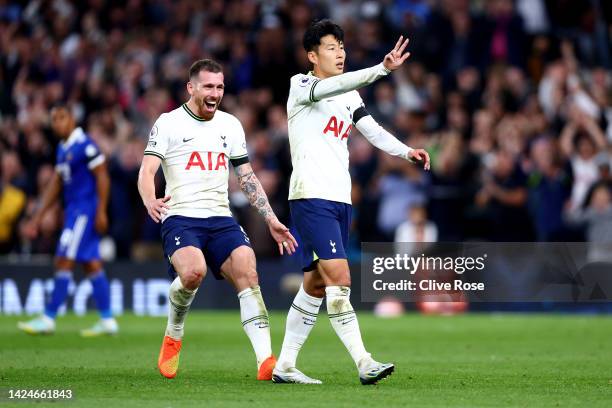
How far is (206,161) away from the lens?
1083cm

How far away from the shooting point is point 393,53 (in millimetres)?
9570

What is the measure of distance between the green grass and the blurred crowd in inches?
93.7

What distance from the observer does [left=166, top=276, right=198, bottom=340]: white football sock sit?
1080 cm

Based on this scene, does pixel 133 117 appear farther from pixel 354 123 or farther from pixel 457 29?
pixel 354 123

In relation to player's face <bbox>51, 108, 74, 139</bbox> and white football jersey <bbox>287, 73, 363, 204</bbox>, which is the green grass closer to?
white football jersey <bbox>287, 73, 363, 204</bbox>

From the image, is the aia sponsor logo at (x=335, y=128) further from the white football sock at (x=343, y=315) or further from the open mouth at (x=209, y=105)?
the white football sock at (x=343, y=315)

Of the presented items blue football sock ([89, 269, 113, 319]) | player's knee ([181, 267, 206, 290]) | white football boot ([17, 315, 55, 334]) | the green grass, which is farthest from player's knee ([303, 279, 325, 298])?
white football boot ([17, 315, 55, 334])

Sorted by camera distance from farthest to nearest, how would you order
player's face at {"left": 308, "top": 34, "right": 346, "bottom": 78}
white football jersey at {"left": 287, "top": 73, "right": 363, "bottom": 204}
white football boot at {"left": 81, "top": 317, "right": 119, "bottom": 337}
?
white football boot at {"left": 81, "top": 317, "right": 119, "bottom": 337} < player's face at {"left": 308, "top": 34, "right": 346, "bottom": 78} < white football jersey at {"left": 287, "top": 73, "right": 363, "bottom": 204}

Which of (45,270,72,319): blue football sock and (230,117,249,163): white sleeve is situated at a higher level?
(230,117,249,163): white sleeve

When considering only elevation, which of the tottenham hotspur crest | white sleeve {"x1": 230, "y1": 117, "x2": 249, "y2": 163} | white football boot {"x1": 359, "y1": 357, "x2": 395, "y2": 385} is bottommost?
white football boot {"x1": 359, "y1": 357, "x2": 395, "y2": 385}

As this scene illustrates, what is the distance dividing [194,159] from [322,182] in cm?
122

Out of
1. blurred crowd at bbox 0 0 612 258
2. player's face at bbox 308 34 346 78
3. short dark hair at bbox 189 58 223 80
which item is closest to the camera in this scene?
player's face at bbox 308 34 346 78

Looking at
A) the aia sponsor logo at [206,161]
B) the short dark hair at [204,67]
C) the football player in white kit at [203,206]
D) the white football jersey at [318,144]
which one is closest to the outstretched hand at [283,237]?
the football player in white kit at [203,206]

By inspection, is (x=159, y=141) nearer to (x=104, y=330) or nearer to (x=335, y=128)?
(x=335, y=128)
